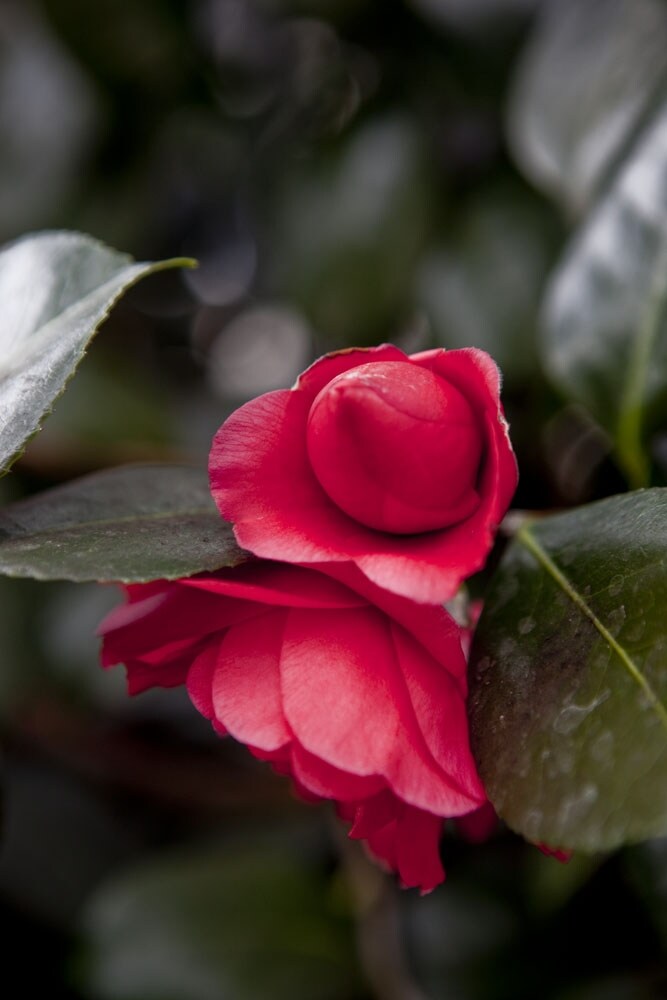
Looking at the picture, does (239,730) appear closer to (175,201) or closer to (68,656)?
(68,656)

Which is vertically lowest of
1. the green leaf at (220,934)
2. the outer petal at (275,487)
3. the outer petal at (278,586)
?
the green leaf at (220,934)

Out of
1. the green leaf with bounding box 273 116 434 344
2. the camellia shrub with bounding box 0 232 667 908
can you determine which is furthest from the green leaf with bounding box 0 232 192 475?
the green leaf with bounding box 273 116 434 344

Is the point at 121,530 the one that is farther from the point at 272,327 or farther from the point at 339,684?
the point at 272,327

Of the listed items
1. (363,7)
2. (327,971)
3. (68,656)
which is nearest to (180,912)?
(327,971)

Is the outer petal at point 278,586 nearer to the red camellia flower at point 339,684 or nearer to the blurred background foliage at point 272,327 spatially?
the red camellia flower at point 339,684

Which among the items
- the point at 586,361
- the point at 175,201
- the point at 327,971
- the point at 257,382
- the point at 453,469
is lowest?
the point at 327,971

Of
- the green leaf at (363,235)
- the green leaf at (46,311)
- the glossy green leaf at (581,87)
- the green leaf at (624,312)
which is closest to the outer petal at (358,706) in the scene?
the green leaf at (46,311)
